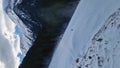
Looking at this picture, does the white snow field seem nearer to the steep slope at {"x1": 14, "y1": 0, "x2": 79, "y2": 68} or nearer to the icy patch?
the icy patch

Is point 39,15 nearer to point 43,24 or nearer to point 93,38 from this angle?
point 43,24

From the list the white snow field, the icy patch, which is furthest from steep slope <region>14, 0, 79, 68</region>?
the icy patch

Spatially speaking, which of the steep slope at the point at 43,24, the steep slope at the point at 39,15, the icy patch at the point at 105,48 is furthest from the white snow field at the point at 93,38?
the steep slope at the point at 39,15

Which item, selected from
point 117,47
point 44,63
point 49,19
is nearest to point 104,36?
point 117,47

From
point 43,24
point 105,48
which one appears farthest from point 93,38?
point 43,24

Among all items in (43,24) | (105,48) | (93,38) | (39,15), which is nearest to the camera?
(105,48)

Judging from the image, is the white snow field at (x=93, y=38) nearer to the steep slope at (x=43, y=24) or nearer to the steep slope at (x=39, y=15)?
the steep slope at (x=43, y=24)

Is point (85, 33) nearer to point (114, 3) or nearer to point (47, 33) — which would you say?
point (114, 3)

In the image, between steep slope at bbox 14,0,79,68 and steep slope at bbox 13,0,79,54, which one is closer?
steep slope at bbox 14,0,79,68

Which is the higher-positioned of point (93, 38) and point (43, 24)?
point (93, 38)
